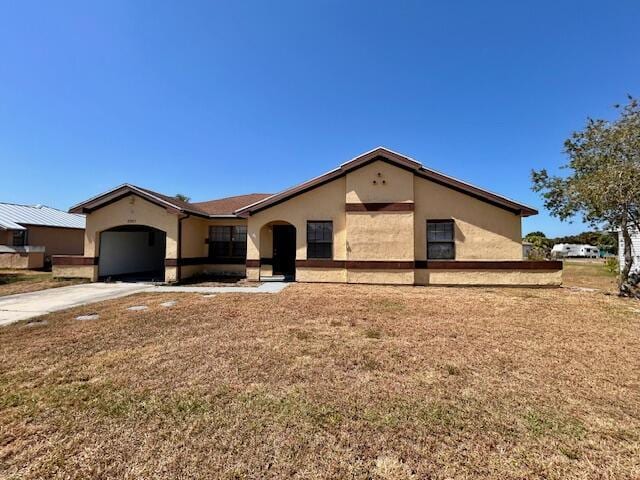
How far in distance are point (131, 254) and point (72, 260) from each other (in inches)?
132

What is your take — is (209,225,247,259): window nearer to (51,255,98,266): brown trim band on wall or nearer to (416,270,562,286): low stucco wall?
(51,255,98,266): brown trim band on wall

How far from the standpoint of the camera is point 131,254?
18.2 metres

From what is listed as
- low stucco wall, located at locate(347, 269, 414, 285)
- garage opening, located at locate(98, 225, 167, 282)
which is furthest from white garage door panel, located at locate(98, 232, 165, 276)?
low stucco wall, located at locate(347, 269, 414, 285)

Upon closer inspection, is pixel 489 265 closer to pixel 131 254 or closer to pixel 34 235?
pixel 131 254

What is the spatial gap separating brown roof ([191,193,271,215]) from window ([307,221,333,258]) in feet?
17.0

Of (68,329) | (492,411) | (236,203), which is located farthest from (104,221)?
(492,411)

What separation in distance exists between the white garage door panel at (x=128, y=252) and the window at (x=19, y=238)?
10.6 metres

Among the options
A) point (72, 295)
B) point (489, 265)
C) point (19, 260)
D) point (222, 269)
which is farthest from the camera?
point (19, 260)

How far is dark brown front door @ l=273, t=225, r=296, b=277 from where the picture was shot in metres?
16.6

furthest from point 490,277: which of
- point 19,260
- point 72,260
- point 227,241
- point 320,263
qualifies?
point 19,260

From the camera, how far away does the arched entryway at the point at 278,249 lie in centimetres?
1612

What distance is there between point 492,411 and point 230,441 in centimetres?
283

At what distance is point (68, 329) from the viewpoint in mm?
6797

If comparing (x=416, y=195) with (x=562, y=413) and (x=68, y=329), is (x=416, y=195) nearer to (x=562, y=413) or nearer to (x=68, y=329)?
(x=562, y=413)
